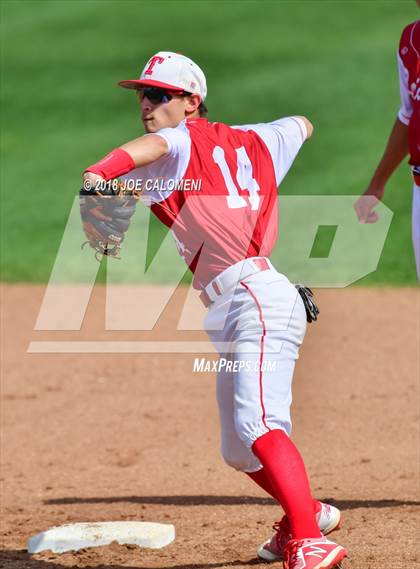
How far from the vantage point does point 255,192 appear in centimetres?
472

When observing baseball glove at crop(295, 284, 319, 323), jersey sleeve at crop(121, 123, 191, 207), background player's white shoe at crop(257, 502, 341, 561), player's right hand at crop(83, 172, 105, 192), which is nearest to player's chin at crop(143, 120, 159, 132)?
jersey sleeve at crop(121, 123, 191, 207)

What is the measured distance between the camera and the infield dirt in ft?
17.2

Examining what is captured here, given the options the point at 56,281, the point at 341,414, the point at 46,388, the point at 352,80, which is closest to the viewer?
the point at 341,414

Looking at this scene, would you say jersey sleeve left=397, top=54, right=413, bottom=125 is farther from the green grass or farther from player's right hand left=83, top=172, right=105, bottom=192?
the green grass

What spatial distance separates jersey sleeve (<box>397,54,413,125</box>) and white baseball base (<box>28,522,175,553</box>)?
94.0 inches

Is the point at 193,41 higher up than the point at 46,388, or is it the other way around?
the point at 193,41

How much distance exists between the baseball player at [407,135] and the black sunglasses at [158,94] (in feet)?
3.78

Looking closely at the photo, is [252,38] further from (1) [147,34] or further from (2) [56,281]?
(2) [56,281]

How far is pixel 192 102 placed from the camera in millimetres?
4793

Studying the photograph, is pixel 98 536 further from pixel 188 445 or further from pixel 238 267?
pixel 188 445

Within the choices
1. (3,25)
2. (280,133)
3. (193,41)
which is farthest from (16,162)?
(280,133)

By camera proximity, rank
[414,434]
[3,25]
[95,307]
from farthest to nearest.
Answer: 1. [3,25]
2. [95,307]
3. [414,434]

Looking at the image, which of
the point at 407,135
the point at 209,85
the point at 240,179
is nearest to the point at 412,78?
the point at 407,135

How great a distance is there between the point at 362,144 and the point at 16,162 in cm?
550
